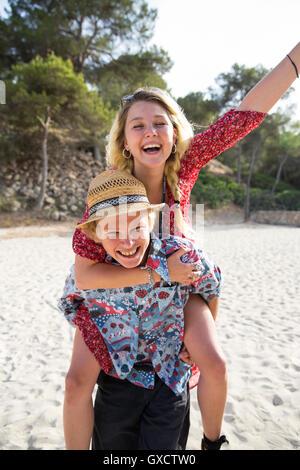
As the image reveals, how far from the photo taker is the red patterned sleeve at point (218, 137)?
1910 mm

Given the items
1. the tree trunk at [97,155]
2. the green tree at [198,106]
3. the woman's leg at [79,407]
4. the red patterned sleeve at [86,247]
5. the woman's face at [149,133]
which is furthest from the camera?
the green tree at [198,106]

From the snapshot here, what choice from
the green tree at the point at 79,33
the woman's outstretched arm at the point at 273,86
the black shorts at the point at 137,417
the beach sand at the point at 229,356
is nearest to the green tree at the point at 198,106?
the green tree at the point at 79,33

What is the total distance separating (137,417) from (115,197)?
1.20 m

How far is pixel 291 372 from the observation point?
9.75 ft

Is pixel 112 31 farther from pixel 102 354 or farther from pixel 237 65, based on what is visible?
pixel 102 354

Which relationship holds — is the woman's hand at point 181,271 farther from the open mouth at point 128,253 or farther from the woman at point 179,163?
the open mouth at point 128,253

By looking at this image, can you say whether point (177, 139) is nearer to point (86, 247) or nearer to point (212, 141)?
point (212, 141)

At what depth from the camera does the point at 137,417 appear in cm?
166

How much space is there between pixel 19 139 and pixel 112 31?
29.0ft

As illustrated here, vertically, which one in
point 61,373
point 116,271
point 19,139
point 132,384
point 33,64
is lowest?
point 61,373

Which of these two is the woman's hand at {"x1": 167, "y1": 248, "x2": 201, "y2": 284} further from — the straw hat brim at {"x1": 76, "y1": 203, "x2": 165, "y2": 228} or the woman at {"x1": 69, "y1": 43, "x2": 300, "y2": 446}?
the straw hat brim at {"x1": 76, "y1": 203, "x2": 165, "y2": 228}

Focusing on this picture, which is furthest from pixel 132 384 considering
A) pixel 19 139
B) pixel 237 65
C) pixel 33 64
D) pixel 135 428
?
pixel 237 65

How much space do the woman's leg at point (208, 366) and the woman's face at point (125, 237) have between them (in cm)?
47

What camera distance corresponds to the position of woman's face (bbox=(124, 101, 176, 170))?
176 centimetres
